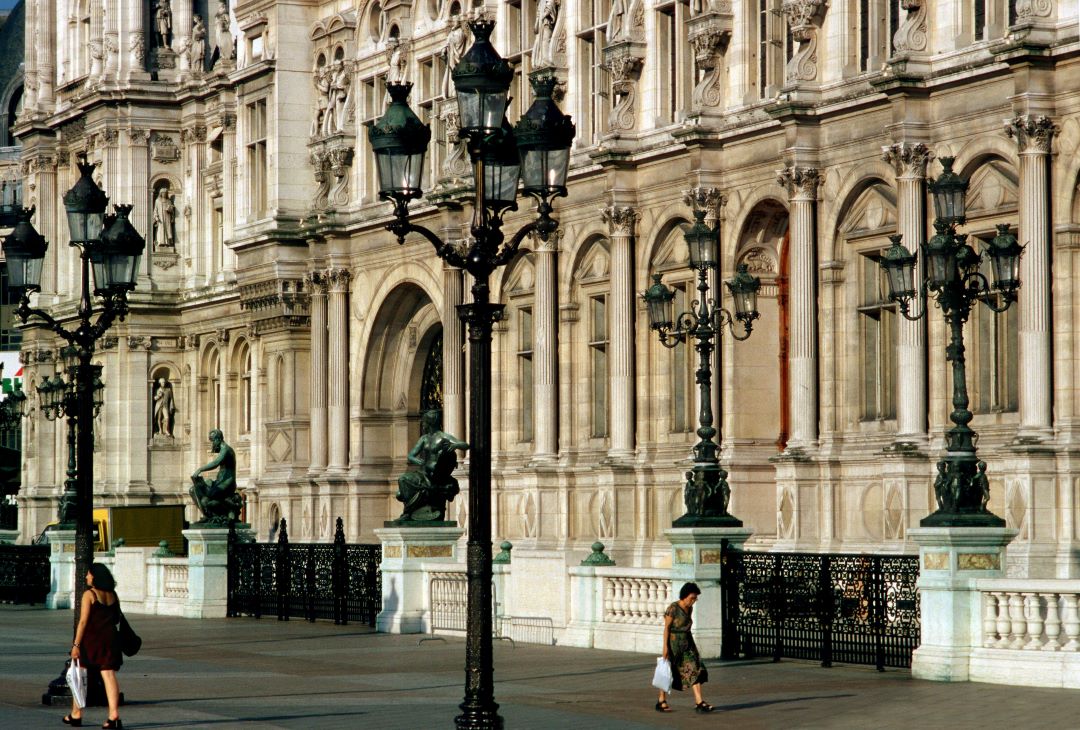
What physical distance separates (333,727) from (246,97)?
4061cm

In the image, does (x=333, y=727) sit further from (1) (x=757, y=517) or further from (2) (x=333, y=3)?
(2) (x=333, y=3)

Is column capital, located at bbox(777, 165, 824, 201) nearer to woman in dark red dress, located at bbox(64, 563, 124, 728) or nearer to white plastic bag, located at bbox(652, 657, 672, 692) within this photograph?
white plastic bag, located at bbox(652, 657, 672, 692)

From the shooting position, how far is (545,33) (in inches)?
1898

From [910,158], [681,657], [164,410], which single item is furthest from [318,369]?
[681,657]

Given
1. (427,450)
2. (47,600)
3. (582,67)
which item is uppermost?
(582,67)

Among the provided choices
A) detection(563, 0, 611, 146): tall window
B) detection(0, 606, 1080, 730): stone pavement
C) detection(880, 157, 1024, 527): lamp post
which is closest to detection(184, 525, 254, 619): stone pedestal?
detection(0, 606, 1080, 730): stone pavement

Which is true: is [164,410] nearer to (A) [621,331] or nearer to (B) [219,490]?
(B) [219,490]

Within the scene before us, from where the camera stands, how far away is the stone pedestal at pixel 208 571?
4275 cm

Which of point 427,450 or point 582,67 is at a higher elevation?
point 582,67

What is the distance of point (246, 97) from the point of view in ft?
198

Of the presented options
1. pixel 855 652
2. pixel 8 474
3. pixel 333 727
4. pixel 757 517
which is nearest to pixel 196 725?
pixel 333 727

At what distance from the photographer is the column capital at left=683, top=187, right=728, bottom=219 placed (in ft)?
141

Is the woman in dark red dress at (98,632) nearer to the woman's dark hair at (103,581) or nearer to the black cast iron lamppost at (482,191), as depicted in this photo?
the woman's dark hair at (103,581)

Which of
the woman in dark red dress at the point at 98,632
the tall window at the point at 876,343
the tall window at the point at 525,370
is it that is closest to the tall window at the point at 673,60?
the tall window at the point at 876,343
